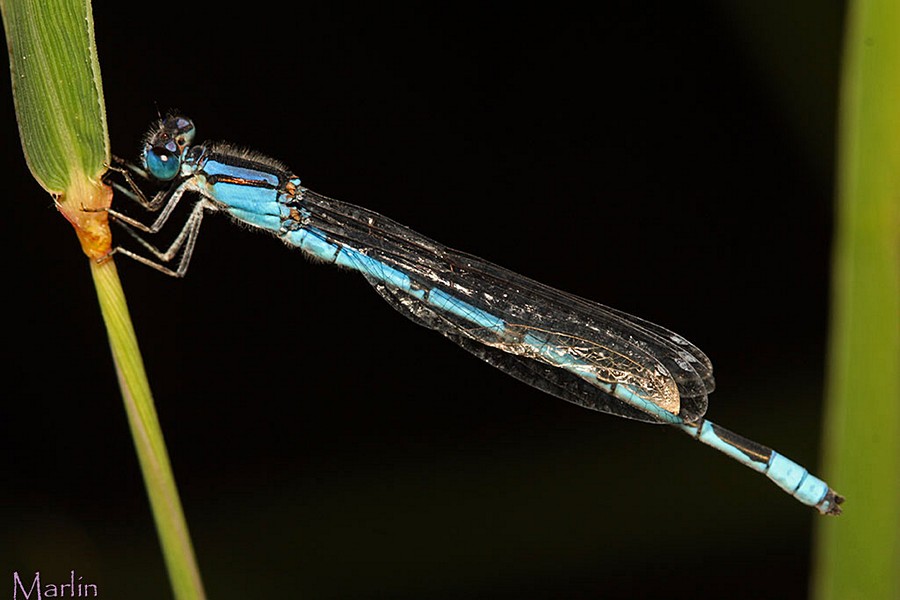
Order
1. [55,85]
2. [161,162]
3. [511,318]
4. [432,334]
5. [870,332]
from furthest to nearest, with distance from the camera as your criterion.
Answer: [432,334] < [511,318] < [161,162] < [870,332] < [55,85]

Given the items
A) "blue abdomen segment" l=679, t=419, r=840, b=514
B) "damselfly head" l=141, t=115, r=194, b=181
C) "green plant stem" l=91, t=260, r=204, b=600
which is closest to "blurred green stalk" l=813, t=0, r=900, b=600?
"blue abdomen segment" l=679, t=419, r=840, b=514

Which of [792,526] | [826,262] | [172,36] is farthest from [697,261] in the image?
[172,36]

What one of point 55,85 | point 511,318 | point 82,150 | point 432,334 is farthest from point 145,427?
point 432,334

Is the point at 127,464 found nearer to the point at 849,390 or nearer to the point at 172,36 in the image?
the point at 172,36

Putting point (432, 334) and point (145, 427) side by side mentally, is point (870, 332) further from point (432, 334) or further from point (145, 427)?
point (432, 334)

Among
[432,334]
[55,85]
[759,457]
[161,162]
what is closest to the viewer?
[55,85]
